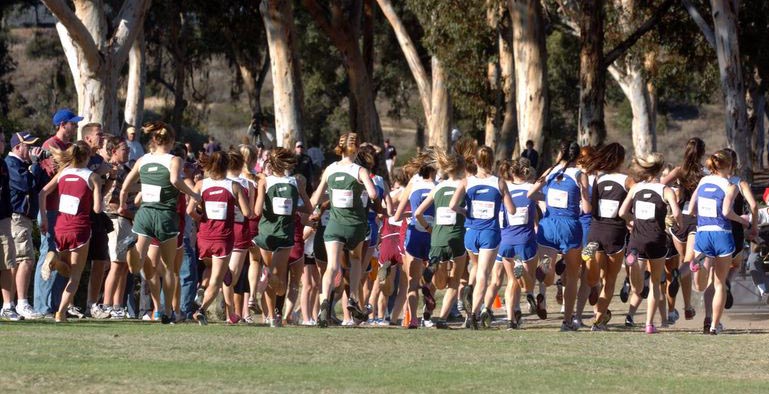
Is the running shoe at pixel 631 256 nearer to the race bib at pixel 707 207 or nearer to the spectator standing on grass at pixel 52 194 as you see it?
the race bib at pixel 707 207

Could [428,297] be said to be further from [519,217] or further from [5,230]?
[5,230]

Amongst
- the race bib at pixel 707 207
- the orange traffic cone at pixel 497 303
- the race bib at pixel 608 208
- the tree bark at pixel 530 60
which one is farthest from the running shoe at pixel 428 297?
the tree bark at pixel 530 60

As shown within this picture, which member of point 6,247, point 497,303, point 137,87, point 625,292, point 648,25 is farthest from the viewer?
point 648,25

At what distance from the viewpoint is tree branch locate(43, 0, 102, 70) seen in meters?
18.4

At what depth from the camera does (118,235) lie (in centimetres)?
1545

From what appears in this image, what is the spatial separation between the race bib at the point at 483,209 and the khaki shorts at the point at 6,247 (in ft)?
14.3

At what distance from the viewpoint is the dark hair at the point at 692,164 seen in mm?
14750

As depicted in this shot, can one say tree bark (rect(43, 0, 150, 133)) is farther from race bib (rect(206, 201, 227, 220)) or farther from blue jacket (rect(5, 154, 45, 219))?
race bib (rect(206, 201, 227, 220))

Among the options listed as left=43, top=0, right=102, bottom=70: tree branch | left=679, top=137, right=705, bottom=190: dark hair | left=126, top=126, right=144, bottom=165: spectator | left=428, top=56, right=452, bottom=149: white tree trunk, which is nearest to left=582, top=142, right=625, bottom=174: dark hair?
left=679, top=137, right=705, bottom=190: dark hair

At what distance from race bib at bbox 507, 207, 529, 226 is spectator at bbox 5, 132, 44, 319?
4666 mm

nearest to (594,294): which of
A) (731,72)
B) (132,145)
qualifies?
(132,145)

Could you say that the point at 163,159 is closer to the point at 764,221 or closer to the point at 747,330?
the point at 747,330

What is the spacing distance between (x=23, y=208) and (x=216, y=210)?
1.96m

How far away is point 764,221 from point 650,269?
342cm
